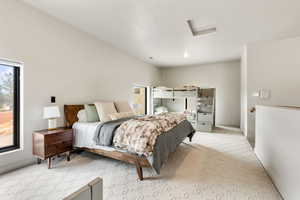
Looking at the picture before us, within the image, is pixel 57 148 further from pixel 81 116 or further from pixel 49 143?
pixel 81 116

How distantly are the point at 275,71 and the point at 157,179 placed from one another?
4.09 m

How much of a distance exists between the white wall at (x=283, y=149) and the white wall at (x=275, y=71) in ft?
6.27

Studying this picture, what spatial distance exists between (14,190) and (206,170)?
270 centimetres

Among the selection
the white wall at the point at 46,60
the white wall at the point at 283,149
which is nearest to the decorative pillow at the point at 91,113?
the white wall at the point at 46,60

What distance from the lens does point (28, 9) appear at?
7.88 feet

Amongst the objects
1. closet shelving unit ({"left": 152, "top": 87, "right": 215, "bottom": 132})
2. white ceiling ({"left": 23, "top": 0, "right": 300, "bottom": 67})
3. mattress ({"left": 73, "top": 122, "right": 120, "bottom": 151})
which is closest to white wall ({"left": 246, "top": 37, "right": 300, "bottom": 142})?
white ceiling ({"left": 23, "top": 0, "right": 300, "bottom": 67})

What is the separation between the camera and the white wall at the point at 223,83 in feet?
19.6

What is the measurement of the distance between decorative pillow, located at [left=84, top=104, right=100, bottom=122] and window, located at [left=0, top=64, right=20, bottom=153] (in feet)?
3.60

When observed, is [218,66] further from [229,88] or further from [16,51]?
[16,51]

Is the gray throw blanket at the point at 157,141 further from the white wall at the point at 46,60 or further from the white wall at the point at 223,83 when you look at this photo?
the white wall at the point at 223,83

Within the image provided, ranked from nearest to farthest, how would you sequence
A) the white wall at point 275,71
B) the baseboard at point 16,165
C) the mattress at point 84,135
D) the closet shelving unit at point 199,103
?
the baseboard at point 16,165 → the mattress at point 84,135 → the white wall at point 275,71 → the closet shelving unit at point 199,103

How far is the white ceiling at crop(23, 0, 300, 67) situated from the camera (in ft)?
7.59

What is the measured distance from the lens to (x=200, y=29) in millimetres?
3250

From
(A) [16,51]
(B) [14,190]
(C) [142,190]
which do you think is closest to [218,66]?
(C) [142,190]
